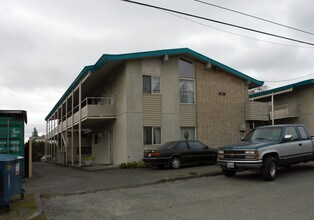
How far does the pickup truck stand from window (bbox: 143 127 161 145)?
7.32 m

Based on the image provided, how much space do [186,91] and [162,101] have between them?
202 centimetres

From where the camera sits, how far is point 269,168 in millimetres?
11555

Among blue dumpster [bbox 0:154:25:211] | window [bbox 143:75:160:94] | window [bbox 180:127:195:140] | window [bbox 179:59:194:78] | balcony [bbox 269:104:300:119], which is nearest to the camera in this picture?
blue dumpster [bbox 0:154:25:211]

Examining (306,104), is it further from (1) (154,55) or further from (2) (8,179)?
(2) (8,179)

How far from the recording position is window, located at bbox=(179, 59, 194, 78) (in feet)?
70.4

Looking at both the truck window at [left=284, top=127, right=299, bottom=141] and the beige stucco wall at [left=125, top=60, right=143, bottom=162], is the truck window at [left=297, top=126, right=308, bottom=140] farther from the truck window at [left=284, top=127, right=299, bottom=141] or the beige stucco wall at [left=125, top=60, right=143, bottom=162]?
the beige stucco wall at [left=125, top=60, right=143, bottom=162]

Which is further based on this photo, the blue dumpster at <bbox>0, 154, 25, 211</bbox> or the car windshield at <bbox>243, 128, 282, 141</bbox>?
the car windshield at <bbox>243, 128, 282, 141</bbox>

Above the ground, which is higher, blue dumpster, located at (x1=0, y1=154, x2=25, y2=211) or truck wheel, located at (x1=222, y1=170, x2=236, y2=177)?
blue dumpster, located at (x1=0, y1=154, x2=25, y2=211)

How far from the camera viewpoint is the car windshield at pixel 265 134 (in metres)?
12.6

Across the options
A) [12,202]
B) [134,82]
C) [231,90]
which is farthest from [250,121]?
[12,202]

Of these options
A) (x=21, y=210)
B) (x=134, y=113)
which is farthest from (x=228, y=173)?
(x=21, y=210)

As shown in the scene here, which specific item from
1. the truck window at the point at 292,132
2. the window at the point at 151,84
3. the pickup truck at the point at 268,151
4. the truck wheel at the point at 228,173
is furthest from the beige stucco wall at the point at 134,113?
the truck window at the point at 292,132

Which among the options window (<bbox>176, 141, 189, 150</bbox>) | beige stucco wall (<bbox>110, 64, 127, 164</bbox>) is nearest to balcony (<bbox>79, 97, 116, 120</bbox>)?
beige stucco wall (<bbox>110, 64, 127, 164</bbox>)

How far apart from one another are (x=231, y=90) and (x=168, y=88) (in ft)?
16.7
